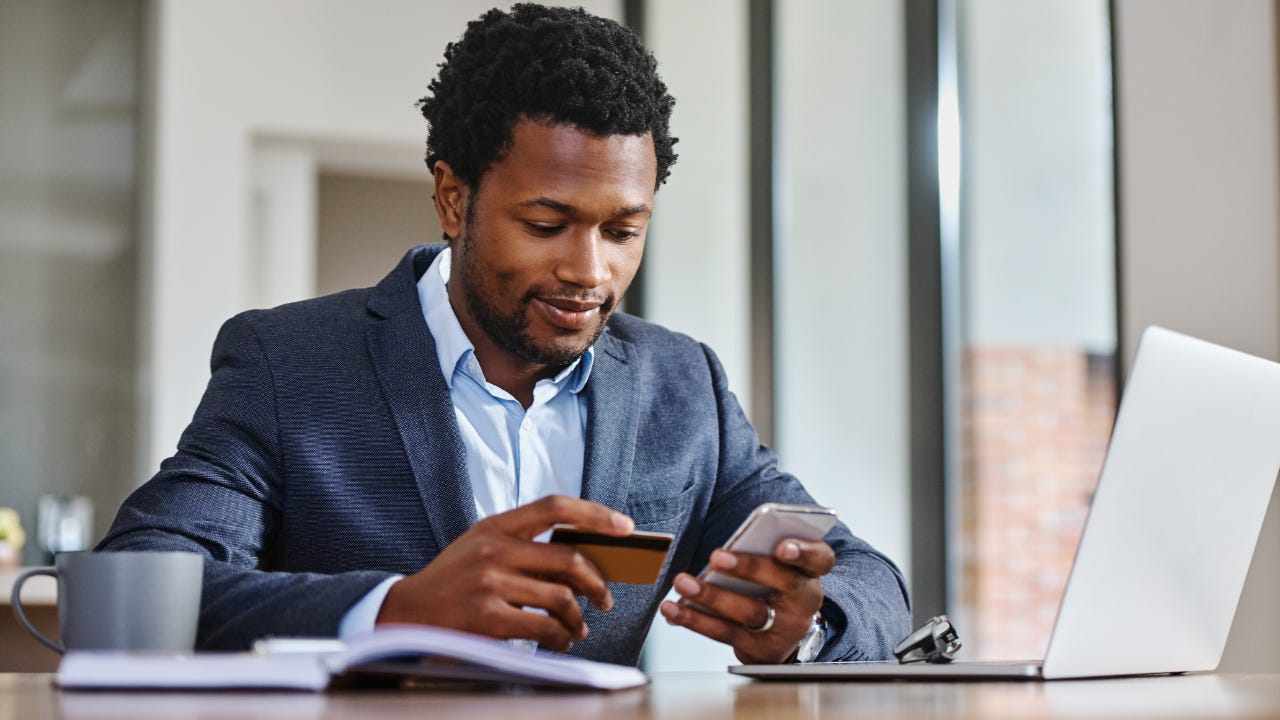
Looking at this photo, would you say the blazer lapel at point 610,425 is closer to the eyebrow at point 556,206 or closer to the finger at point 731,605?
the eyebrow at point 556,206

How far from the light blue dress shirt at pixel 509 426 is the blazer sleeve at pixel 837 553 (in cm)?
22

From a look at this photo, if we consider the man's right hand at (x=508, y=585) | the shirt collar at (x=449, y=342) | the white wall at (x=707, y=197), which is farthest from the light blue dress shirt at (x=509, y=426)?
the white wall at (x=707, y=197)

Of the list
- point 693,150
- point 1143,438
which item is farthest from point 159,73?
point 1143,438

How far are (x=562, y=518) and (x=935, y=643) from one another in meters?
0.39

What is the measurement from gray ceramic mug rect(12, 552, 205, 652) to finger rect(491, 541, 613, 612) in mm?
268

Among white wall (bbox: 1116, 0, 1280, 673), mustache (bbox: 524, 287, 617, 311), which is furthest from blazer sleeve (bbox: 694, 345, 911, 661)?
white wall (bbox: 1116, 0, 1280, 673)

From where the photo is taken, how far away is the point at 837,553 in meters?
1.70

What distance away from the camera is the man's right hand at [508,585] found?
44.8 inches

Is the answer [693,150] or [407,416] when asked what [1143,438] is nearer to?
[407,416]

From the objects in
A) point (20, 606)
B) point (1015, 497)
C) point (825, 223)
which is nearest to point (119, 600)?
point (20, 606)

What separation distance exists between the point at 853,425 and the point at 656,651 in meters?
1.34

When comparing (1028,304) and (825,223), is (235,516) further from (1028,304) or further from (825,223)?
(825,223)

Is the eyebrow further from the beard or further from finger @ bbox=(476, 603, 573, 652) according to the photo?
finger @ bbox=(476, 603, 573, 652)

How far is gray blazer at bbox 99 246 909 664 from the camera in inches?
58.5
